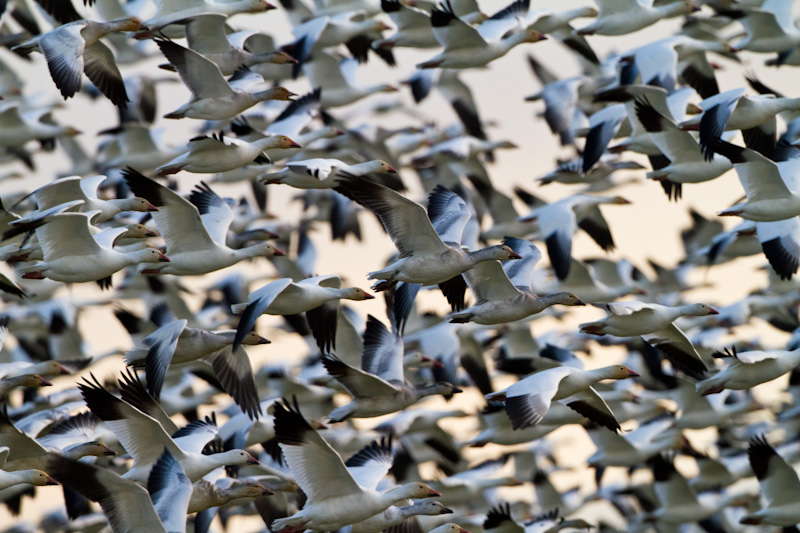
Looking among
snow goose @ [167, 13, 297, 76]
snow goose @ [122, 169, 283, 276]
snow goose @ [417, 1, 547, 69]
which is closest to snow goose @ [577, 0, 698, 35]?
snow goose @ [417, 1, 547, 69]

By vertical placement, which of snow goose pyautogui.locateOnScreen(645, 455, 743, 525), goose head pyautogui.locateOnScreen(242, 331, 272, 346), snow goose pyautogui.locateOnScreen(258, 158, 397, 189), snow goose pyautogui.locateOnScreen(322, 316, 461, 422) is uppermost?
snow goose pyautogui.locateOnScreen(258, 158, 397, 189)

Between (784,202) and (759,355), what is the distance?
1424mm

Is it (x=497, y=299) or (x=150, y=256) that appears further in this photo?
(x=497, y=299)

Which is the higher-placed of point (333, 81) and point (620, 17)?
point (620, 17)

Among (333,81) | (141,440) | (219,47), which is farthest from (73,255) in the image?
(333,81)

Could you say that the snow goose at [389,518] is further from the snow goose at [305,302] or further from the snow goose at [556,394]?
the snow goose at [305,302]

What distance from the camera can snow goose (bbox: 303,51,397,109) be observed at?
1614 cm

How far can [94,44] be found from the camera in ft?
37.9

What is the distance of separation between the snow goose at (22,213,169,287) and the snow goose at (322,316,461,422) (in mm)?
1995

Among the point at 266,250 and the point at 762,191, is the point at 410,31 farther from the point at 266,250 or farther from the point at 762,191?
the point at 762,191

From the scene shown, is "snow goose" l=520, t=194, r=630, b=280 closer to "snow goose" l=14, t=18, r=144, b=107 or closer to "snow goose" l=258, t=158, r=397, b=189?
"snow goose" l=258, t=158, r=397, b=189

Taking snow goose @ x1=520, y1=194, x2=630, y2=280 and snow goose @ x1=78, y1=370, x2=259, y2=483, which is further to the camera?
snow goose @ x1=520, y1=194, x2=630, y2=280

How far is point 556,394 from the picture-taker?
10.7 metres

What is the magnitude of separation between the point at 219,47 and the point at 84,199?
2377mm
